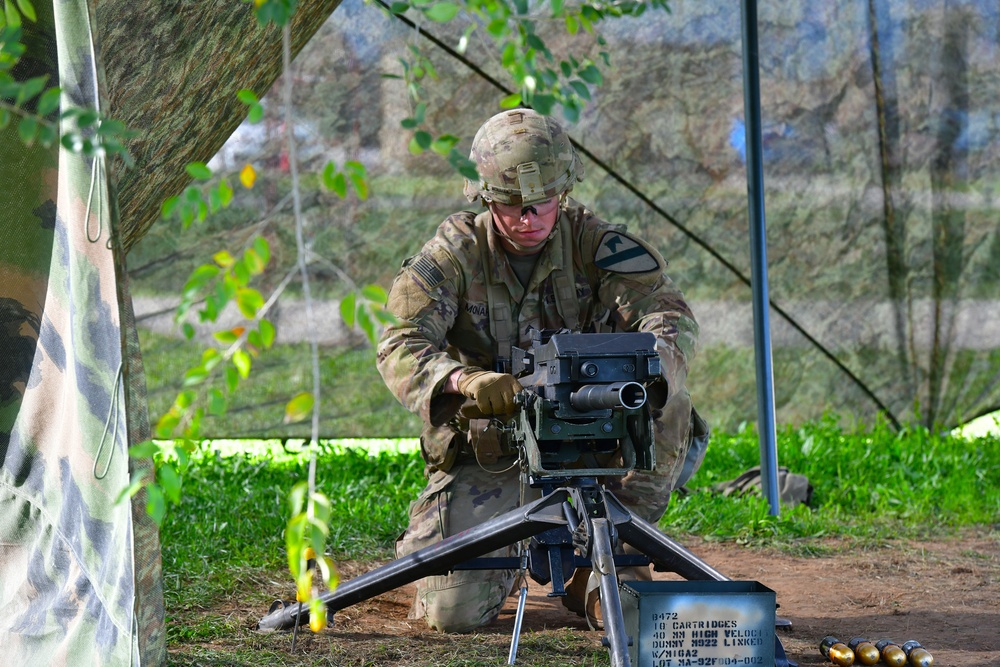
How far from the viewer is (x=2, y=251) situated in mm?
2701

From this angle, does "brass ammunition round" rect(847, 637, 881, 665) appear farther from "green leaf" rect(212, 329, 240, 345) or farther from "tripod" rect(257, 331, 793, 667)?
"green leaf" rect(212, 329, 240, 345)

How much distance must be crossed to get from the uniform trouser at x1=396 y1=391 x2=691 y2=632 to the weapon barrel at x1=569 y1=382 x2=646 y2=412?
1.01m

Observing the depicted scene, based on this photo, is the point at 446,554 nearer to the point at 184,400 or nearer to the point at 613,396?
the point at 613,396

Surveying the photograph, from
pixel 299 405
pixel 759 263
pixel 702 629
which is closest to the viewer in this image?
pixel 299 405

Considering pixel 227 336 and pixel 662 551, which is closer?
pixel 227 336

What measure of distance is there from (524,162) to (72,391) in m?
1.65

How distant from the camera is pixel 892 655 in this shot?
308cm

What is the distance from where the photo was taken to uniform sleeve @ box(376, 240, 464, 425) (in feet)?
11.4

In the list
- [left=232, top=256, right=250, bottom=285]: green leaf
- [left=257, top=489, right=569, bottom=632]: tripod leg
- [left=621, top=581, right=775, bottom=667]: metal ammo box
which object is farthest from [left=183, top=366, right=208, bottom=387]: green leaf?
[left=257, top=489, right=569, bottom=632]: tripod leg

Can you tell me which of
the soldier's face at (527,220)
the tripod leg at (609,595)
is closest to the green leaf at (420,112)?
the tripod leg at (609,595)

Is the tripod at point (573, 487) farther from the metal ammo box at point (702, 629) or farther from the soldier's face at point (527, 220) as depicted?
the soldier's face at point (527, 220)

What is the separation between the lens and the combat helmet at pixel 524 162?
363cm

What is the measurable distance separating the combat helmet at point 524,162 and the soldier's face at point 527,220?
41mm

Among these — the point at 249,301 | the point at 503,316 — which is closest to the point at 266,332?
the point at 249,301
